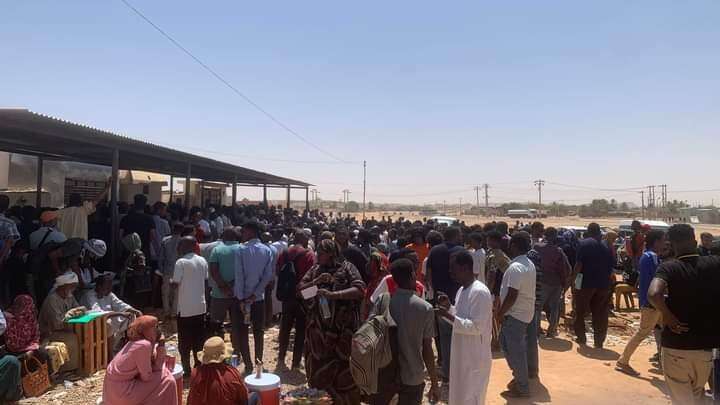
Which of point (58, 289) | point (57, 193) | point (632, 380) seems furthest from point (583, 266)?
point (57, 193)

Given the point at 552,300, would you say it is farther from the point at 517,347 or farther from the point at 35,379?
the point at 35,379

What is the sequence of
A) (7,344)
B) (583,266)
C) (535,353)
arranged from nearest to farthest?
1. (7,344)
2. (535,353)
3. (583,266)

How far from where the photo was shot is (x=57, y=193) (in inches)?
735

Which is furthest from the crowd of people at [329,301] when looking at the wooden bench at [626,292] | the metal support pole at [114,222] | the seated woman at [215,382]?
the wooden bench at [626,292]

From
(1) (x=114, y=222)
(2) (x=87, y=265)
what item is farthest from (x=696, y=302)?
(1) (x=114, y=222)

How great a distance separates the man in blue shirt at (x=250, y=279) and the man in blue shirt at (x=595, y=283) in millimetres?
4698

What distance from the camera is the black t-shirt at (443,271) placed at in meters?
5.24

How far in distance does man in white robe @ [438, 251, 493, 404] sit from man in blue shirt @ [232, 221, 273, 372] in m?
2.46

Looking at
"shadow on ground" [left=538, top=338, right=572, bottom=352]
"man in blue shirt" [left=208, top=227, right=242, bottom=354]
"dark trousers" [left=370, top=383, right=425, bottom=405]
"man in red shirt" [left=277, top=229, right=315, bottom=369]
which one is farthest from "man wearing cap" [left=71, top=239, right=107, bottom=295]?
"shadow on ground" [left=538, top=338, right=572, bottom=352]

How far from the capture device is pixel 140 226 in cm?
777

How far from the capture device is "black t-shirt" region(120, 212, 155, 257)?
305 inches

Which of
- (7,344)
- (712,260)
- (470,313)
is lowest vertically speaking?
(7,344)

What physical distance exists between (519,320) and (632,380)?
7.04 feet

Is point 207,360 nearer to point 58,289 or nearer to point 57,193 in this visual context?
point 58,289
